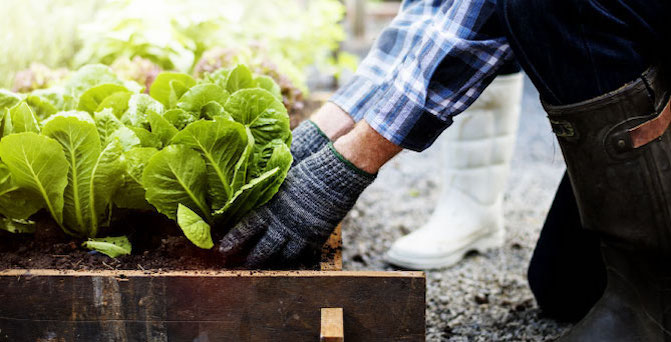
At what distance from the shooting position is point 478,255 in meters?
2.33

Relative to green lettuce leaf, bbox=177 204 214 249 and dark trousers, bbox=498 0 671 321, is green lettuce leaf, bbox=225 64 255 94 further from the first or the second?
dark trousers, bbox=498 0 671 321

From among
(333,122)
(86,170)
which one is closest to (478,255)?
(333,122)

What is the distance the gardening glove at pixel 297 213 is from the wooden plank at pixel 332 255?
6 cm

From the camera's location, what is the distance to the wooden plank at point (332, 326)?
3.42ft

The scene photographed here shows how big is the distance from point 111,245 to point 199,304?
27cm

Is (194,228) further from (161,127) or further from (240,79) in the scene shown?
(240,79)

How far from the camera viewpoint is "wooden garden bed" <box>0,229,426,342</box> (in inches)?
44.1

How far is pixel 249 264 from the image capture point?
124 cm

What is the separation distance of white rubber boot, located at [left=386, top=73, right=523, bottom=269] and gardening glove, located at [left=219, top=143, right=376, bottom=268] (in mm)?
996

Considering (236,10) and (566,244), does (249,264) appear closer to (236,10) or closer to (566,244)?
(566,244)

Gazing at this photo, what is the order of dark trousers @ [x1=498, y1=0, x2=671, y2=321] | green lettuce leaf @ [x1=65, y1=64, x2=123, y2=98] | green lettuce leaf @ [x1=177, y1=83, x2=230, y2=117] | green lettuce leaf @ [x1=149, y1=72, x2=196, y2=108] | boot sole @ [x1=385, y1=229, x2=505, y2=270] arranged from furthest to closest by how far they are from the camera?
boot sole @ [x1=385, y1=229, x2=505, y2=270]
green lettuce leaf @ [x1=65, y1=64, x2=123, y2=98]
green lettuce leaf @ [x1=149, y1=72, x2=196, y2=108]
green lettuce leaf @ [x1=177, y1=83, x2=230, y2=117]
dark trousers @ [x1=498, y1=0, x2=671, y2=321]

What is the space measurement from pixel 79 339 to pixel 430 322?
1001mm

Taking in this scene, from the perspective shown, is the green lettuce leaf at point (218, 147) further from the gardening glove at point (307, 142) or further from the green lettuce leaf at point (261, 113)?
the gardening glove at point (307, 142)

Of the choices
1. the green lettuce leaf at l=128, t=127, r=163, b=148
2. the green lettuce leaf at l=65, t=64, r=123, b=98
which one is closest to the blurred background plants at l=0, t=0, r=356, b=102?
the green lettuce leaf at l=65, t=64, r=123, b=98
